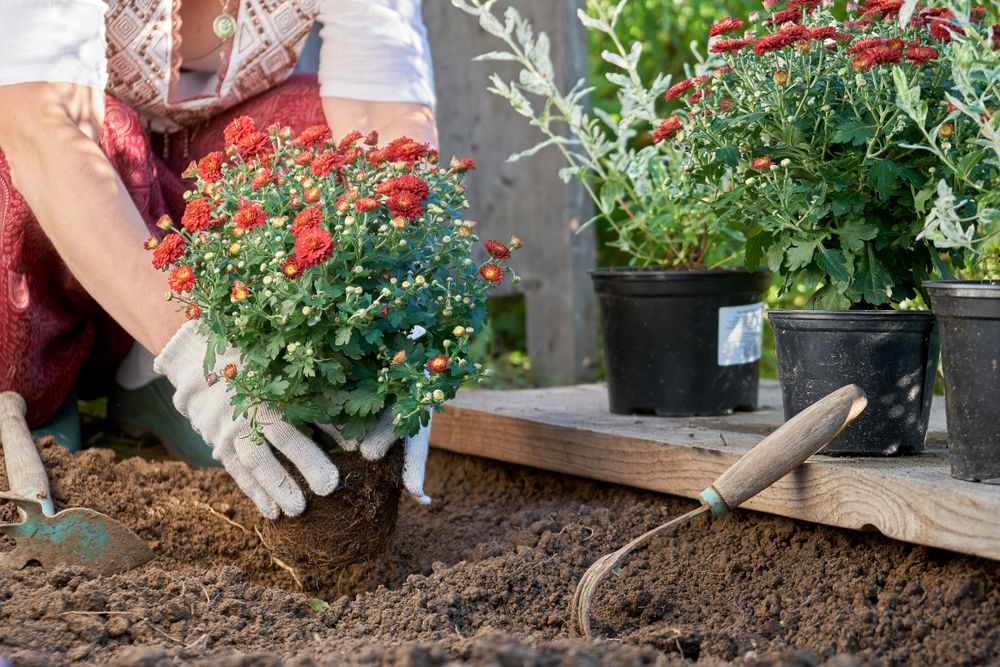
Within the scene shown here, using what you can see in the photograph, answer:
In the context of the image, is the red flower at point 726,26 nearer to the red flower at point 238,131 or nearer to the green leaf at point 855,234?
the green leaf at point 855,234

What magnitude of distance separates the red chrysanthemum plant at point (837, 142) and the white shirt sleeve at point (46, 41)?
1174mm

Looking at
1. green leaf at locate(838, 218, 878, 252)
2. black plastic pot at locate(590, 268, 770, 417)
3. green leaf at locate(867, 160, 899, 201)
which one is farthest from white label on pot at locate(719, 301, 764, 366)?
green leaf at locate(867, 160, 899, 201)

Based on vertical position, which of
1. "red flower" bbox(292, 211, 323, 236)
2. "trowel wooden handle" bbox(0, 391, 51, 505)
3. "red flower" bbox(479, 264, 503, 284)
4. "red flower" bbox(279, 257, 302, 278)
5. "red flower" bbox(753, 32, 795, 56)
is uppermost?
"red flower" bbox(753, 32, 795, 56)

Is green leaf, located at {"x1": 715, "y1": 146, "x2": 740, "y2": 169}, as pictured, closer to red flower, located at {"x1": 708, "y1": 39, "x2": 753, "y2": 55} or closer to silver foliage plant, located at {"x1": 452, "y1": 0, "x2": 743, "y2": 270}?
red flower, located at {"x1": 708, "y1": 39, "x2": 753, "y2": 55}

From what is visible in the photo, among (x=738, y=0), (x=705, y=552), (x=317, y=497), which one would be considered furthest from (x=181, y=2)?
(x=738, y=0)

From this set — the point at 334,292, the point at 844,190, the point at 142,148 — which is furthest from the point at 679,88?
the point at 142,148

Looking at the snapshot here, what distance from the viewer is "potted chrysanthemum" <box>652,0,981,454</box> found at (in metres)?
1.32

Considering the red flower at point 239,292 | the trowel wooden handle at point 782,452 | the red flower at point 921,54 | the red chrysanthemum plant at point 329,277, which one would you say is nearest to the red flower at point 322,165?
the red chrysanthemum plant at point 329,277

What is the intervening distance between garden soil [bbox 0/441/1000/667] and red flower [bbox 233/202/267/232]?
0.58 m

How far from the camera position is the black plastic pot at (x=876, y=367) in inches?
53.5

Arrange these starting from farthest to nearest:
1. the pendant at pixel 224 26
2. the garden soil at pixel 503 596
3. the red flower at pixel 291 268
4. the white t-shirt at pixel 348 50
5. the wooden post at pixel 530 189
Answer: the wooden post at pixel 530 189, the pendant at pixel 224 26, the white t-shirt at pixel 348 50, the red flower at pixel 291 268, the garden soil at pixel 503 596

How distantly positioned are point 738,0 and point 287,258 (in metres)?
3.11

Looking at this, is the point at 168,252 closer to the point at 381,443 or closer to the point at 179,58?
the point at 381,443

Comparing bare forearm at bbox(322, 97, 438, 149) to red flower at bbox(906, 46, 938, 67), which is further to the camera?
bare forearm at bbox(322, 97, 438, 149)
